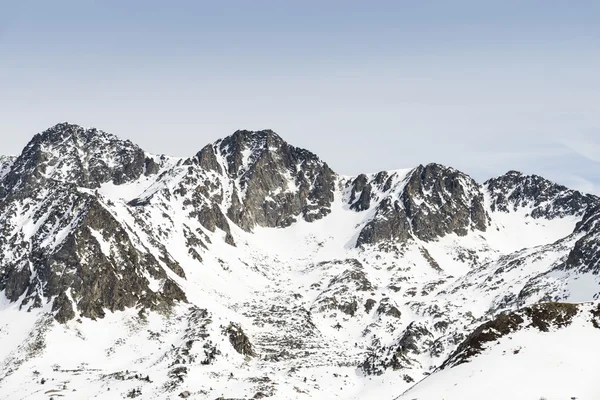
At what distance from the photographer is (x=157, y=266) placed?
11175 cm

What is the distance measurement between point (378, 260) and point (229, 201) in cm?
6218

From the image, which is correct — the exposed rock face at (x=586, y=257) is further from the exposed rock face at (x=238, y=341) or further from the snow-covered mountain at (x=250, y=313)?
the exposed rock face at (x=238, y=341)

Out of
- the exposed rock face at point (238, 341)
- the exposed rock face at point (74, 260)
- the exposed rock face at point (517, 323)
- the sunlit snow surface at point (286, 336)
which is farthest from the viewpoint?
the exposed rock face at point (74, 260)

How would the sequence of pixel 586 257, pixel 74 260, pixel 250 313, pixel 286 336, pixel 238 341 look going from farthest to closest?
pixel 250 313
pixel 586 257
pixel 286 336
pixel 74 260
pixel 238 341

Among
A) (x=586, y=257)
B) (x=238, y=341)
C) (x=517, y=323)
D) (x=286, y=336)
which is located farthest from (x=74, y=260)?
(x=586, y=257)

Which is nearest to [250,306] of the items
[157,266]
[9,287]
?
[157,266]

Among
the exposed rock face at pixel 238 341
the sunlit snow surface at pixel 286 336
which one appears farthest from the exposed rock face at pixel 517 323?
the exposed rock face at pixel 238 341

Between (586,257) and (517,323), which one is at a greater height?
(517,323)

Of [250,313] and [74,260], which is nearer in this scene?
[74,260]

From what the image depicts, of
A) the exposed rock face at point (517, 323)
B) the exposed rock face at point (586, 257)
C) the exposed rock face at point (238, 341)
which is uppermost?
the exposed rock face at point (517, 323)

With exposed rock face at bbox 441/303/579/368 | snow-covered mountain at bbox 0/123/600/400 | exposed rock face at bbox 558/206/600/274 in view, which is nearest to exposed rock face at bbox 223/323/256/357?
snow-covered mountain at bbox 0/123/600/400

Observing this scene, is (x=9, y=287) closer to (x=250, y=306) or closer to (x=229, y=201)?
(x=250, y=306)

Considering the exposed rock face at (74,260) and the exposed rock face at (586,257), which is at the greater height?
the exposed rock face at (74,260)

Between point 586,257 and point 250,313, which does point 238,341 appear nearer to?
point 250,313
